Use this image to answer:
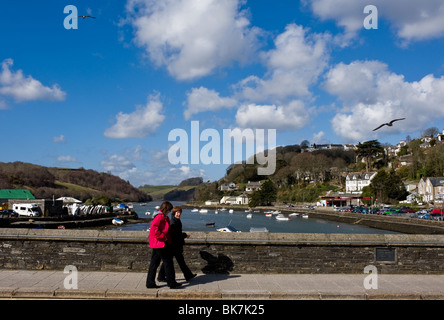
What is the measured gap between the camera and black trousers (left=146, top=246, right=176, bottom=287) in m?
9.09

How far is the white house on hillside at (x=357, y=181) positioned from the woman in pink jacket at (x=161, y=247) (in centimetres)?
13308

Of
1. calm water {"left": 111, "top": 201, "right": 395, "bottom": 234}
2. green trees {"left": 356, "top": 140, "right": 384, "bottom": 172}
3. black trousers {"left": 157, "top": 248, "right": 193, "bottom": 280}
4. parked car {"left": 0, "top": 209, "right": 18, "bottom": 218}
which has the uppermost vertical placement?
green trees {"left": 356, "top": 140, "right": 384, "bottom": 172}

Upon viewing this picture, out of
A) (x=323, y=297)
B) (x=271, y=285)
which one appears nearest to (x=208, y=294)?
(x=271, y=285)

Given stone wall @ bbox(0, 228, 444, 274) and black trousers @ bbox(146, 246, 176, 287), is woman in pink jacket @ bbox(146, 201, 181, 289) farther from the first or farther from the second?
stone wall @ bbox(0, 228, 444, 274)

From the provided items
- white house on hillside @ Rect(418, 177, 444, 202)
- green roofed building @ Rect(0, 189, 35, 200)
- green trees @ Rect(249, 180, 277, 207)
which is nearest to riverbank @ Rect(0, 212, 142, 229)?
green roofed building @ Rect(0, 189, 35, 200)

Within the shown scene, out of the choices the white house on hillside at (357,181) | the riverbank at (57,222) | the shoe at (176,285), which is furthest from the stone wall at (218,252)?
the white house on hillside at (357,181)

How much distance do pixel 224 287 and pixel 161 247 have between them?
64.9 inches

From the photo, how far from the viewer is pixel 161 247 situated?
927cm

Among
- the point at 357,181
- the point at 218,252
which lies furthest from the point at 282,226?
the point at 357,181

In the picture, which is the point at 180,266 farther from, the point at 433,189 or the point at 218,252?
the point at 433,189

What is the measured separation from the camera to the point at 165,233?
9.34 m

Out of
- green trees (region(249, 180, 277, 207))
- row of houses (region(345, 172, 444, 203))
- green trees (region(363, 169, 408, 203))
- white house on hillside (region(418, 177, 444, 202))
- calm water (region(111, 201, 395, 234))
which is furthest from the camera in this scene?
green trees (region(249, 180, 277, 207))

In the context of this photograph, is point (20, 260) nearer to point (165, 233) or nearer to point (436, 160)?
point (165, 233)

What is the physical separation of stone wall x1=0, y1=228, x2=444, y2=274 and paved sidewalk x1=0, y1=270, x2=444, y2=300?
0.26 m
